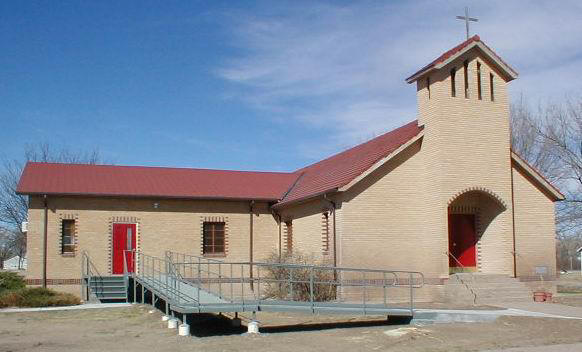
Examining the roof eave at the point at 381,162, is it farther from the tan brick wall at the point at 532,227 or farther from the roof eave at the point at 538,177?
the tan brick wall at the point at 532,227

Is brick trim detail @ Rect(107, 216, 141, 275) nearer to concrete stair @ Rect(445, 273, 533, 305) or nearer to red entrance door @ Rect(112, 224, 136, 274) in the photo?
red entrance door @ Rect(112, 224, 136, 274)

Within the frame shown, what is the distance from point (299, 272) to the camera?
68.2ft

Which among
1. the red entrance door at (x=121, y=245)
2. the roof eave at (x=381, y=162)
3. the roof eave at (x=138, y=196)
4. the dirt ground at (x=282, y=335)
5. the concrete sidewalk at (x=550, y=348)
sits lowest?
the concrete sidewalk at (x=550, y=348)

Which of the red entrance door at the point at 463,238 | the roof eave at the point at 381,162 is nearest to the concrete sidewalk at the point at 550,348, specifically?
the roof eave at the point at 381,162

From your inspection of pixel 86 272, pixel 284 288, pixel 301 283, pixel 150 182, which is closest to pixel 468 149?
pixel 301 283

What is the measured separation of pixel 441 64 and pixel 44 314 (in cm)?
1420

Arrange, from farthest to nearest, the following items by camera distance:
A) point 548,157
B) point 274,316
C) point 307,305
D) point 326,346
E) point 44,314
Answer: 1. point 548,157
2. point 44,314
3. point 274,316
4. point 307,305
5. point 326,346

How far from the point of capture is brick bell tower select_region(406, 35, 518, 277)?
21.4 meters

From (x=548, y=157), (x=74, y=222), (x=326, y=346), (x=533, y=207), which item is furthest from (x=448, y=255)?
(x=548, y=157)

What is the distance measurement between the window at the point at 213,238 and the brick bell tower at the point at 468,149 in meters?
8.92

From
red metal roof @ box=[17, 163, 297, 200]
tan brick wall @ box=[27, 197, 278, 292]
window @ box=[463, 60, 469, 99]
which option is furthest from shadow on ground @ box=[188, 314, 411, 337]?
red metal roof @ box=[17, 163, 297, 200]

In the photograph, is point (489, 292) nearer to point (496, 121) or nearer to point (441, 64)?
point (496, 121)

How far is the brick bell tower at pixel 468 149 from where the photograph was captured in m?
21.4

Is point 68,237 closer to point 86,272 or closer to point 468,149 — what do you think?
point 86,272
